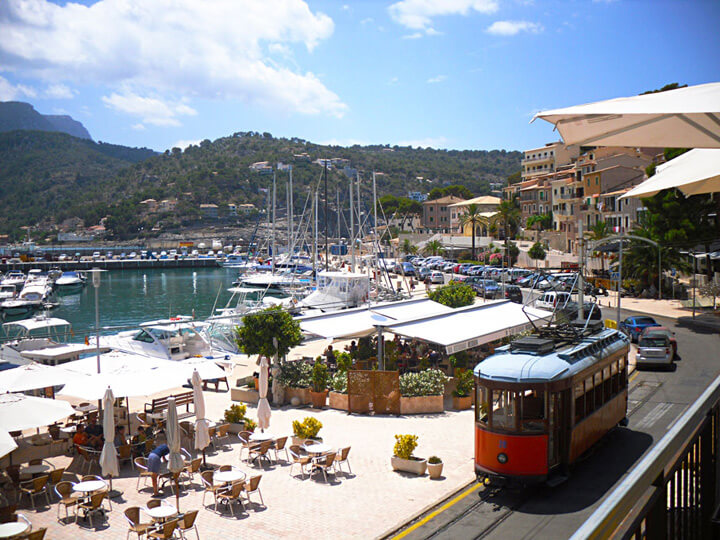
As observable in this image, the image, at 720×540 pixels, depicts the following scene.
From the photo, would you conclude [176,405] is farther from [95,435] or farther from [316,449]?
[316,449]

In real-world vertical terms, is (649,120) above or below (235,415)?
above

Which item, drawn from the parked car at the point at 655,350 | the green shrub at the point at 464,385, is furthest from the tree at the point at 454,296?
the green shrub at the point at 464,385

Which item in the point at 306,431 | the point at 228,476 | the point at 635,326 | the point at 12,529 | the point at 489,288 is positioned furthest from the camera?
the point at 489,288

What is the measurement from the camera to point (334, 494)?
45.2 ft

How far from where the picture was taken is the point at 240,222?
7402 inches

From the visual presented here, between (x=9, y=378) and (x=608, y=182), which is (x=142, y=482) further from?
(x=608, y=182)

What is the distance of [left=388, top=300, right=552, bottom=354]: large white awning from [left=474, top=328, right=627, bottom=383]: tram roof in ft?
24.2

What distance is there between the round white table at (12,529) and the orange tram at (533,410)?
8.91 meters

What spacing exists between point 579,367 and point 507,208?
2917 inches

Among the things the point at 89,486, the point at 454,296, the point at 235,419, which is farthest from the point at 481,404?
the point at 454,296

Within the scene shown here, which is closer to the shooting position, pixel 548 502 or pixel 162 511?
pixel 162 511

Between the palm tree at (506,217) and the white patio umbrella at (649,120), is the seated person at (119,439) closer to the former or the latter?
the white patio umbrella at (649,120)

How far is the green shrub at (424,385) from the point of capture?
21062 mm

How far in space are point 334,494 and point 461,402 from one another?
8.62 meters
